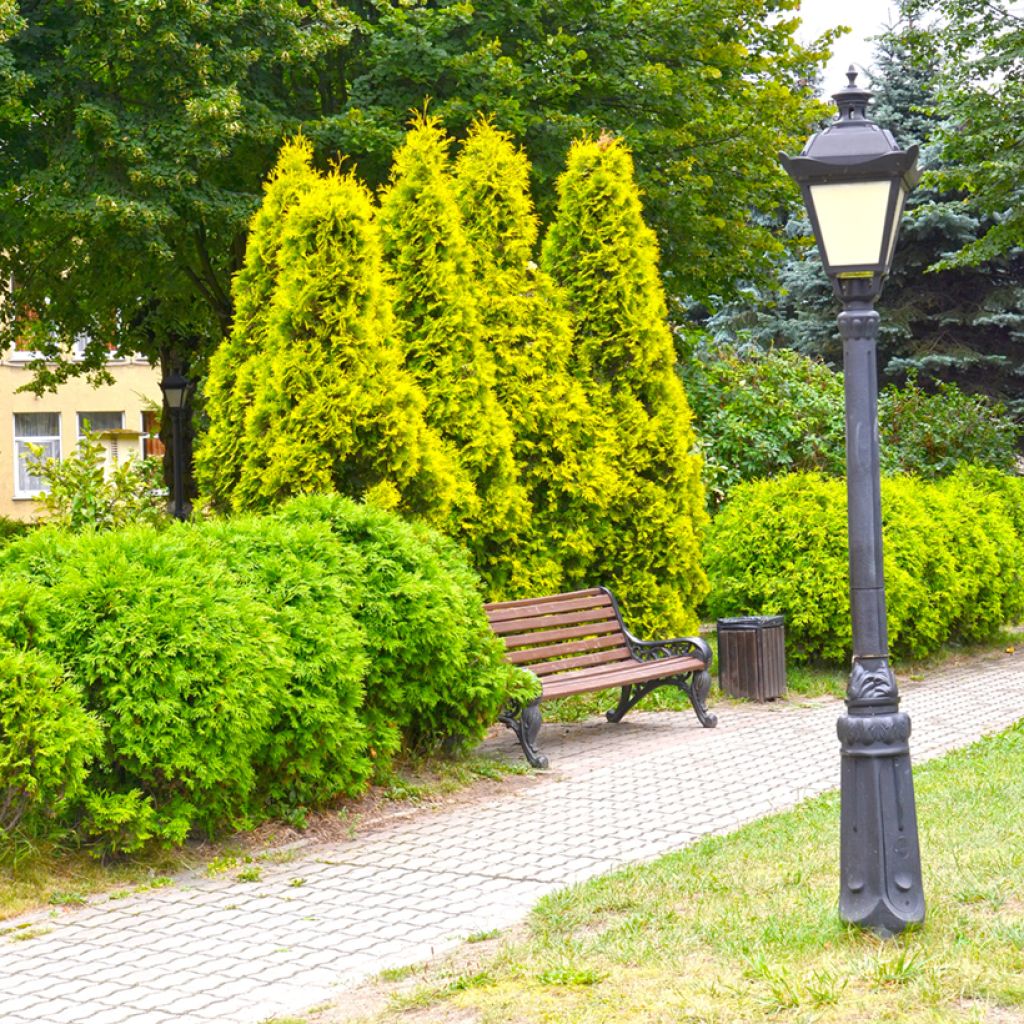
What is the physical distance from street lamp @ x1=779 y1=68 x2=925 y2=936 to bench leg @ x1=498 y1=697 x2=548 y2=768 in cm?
392

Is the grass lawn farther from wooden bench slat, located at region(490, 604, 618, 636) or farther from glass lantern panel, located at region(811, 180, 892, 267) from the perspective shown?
wooden bench slat, located at region(490, 604, 618, 636)

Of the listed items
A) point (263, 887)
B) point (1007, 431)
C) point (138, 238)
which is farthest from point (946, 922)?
point (1007, 431)

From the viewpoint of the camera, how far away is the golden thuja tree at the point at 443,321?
10328 millimetres

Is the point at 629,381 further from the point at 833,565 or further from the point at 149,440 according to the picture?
the point at 149,440

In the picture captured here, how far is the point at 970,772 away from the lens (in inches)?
313

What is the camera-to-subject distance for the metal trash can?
11398mm

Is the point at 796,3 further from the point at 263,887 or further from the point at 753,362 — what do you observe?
the point at 263,887

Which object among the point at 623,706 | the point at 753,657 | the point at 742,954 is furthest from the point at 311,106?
the point at 742,954

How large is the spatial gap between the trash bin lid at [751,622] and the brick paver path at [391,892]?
68.8 inches

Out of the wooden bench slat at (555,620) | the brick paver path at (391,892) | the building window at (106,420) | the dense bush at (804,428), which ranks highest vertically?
the building window at (106,420)

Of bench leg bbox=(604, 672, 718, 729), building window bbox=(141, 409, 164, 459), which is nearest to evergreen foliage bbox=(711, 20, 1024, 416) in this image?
building window bbox=(141, 409, 164, 459)

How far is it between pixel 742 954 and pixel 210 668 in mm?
2905

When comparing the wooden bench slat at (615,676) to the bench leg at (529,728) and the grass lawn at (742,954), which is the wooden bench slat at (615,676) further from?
the grass lawn at (742,954)

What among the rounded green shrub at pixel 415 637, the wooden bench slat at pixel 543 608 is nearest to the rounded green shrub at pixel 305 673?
the rounded green shrub at pixel 415 637
